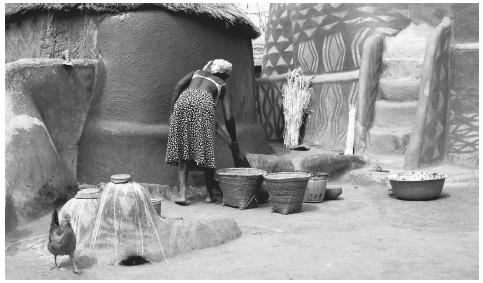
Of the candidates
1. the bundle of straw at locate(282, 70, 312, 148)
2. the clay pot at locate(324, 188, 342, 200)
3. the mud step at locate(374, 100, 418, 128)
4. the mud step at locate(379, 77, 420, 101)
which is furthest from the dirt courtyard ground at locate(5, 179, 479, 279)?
the bundle of straw at locate(282, 70, 312, 148)

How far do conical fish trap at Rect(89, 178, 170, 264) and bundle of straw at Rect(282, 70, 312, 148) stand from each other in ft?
18.1

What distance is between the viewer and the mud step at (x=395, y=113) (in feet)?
26.9

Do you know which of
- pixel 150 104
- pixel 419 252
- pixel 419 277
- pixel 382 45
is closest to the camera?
pixel 419 277

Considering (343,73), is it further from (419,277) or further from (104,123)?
(419,277)

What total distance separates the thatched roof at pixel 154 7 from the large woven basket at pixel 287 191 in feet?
7.97

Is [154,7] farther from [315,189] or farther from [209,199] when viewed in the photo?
[315,189]

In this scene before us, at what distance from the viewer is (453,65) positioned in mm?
7852

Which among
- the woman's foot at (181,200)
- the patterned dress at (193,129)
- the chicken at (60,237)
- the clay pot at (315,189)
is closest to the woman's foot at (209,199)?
the woman's foot at (181,200)

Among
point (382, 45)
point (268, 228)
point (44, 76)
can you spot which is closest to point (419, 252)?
point (268, 228)

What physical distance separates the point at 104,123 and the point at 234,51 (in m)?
2.05

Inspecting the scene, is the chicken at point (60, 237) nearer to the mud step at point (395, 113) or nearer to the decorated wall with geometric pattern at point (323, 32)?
the mud step at point (395, 113)

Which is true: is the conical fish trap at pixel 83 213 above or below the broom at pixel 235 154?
below

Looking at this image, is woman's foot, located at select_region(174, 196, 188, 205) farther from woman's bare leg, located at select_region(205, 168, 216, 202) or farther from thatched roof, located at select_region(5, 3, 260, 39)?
thatched roof, located at select_region(5, 3, 260, 39)

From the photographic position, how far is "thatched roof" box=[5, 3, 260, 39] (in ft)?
23.0
